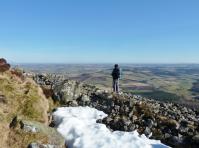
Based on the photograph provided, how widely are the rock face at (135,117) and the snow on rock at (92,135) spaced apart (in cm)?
115

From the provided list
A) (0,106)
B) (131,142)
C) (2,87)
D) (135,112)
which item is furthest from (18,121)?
(135,112)

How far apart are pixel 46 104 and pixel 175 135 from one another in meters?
9.79

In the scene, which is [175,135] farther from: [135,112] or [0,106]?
[0,106]

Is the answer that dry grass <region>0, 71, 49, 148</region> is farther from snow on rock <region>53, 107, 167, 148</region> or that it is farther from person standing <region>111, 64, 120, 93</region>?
person standing <region>111, 64, 120, 93</region>

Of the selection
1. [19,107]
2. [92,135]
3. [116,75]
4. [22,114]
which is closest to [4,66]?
[19,107]

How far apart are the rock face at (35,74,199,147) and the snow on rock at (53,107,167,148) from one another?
1.15 m

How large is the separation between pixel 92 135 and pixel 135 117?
5536mm

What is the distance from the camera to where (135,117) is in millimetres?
24250

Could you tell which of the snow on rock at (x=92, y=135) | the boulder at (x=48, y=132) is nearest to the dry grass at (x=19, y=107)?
the boulder at (x=48, y=132)

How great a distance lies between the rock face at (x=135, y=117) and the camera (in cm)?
2127

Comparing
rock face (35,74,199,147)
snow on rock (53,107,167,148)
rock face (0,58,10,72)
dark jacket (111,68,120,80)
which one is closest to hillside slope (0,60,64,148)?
rock face (0,58,10,72)

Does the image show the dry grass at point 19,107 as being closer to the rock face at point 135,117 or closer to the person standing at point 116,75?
the rock face at point 135,117

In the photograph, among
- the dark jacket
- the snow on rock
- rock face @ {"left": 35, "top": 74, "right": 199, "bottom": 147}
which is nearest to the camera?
the snow on rock

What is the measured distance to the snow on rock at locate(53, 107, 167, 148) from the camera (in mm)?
18609
